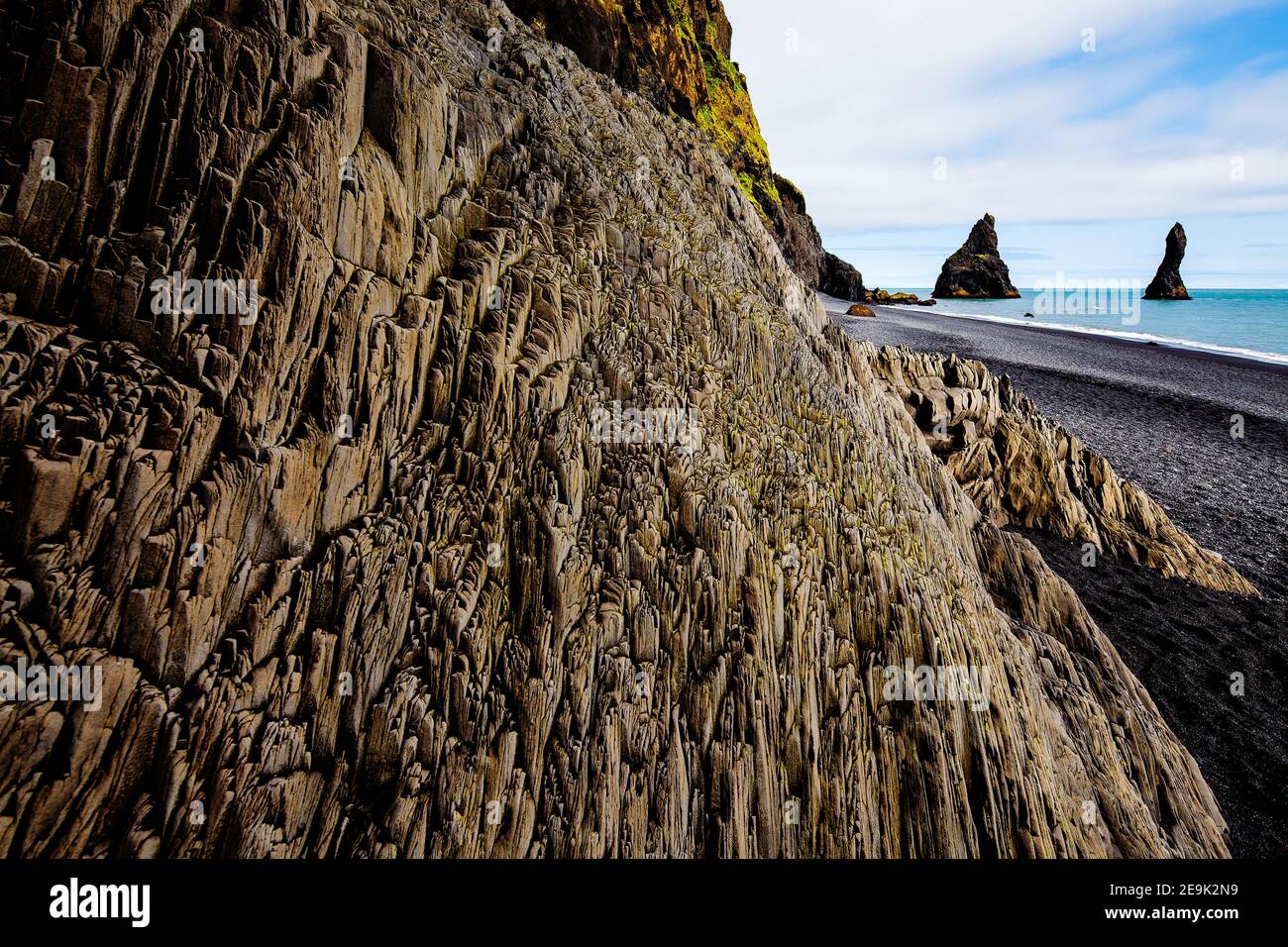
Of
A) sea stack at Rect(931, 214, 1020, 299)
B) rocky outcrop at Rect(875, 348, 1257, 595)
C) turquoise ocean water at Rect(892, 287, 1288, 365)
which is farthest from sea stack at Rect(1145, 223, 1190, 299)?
rocky outcrop at Rect(875, 348, 1257, 595)

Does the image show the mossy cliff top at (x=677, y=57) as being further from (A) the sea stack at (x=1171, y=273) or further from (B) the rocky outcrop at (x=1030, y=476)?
(A) the sea stack at (x=1171, y=273)

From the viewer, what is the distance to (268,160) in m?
4.52

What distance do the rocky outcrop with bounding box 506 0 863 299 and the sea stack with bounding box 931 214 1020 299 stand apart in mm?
52586

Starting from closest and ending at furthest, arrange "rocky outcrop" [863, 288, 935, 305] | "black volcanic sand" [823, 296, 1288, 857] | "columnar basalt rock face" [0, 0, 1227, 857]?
1. "columnar basalt rock face" [0, 0, 1227, 857]
2. "black volcanic sand" [823, 296, 1288, 857]
3. "rocky outcrop" [863, 288, 935, 305]

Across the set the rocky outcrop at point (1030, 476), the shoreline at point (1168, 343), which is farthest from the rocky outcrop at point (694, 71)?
the shoreline at point (1168, 343)

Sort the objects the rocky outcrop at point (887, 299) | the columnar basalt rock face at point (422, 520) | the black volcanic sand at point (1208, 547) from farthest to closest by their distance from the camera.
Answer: the rocky outcrop at point (887, 299) < the black volcanic sand at point (1208, 547) < the columnar basalt rock face at point (422, 520)

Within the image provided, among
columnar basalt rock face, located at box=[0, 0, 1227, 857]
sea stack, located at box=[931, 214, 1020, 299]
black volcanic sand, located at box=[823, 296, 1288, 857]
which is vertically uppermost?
sea stack, located at box=[931, 214, 1020, 299]

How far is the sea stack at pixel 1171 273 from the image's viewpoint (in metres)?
114

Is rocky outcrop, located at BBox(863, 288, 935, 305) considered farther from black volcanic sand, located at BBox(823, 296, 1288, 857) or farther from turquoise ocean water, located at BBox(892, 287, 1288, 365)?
black volcanic sand, located at BBox(823, 296, 1288, 857)

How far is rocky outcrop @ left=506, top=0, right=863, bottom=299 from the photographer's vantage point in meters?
11.1

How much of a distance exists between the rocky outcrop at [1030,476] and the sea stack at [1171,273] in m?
144

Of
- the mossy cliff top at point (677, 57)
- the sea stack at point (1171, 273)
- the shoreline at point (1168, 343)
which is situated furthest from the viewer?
the sea stack at point (1171, 273)

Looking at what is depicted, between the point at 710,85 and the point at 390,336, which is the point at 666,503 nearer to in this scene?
the point at 390,336

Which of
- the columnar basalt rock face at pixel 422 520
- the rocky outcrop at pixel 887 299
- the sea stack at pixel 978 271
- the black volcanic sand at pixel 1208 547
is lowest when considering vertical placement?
the black volcanic sand at pixel 1208 547
